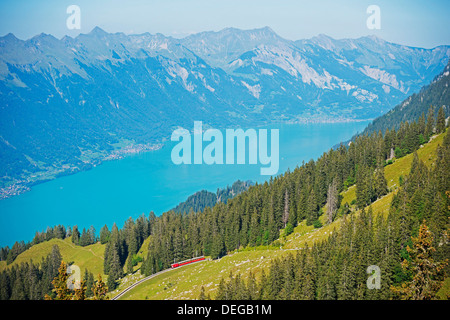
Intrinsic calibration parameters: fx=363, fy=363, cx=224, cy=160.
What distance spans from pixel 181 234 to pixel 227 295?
52.1 metres

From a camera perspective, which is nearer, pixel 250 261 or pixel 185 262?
pixel 250 261

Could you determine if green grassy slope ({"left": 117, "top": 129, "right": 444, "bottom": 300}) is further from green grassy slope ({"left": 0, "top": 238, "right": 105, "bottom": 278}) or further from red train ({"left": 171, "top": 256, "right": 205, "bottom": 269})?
green grassy slope ({"left": 0, "top": 238, "right": 105, "bottom": 278})

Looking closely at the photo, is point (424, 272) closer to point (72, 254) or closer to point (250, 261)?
point (250, 261)

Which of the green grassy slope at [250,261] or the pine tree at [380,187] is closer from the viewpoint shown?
the green grassy slope at [250,261]

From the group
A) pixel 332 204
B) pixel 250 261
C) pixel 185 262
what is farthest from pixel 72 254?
pixel 332 204

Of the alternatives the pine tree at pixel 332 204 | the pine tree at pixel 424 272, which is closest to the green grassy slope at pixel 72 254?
the pine tree at pixel 332 204

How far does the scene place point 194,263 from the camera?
88.7 metres

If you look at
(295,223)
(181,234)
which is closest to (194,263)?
(181,234)

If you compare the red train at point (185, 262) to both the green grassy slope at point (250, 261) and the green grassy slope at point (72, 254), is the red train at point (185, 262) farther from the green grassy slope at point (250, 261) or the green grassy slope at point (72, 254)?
the green grassy slope at point (72, 254)

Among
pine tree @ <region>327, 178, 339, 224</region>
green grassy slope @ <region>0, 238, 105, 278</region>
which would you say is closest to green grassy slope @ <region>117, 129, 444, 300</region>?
pine tree @ <region>327, 178, 339, 224</region>

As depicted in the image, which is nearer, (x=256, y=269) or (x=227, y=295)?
(x=227, y=295)

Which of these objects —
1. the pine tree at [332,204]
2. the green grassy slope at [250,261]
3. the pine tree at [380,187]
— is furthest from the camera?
the pine tree at [332,204]
